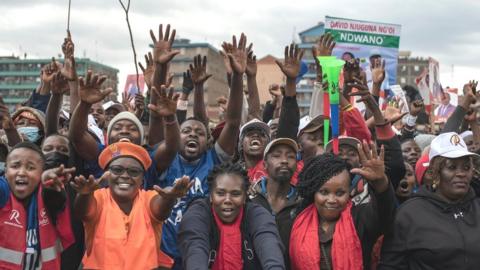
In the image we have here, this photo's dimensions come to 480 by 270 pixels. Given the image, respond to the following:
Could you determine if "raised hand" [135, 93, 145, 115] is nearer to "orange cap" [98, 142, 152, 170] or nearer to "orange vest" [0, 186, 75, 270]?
"orange cap" [98, 142, 152, 170]

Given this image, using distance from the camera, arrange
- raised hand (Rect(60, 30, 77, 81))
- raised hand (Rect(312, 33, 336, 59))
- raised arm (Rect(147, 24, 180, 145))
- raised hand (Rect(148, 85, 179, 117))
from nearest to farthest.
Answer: raised hand (Rect(148, 85, 179, 117))
raised arm (Rect(147, 24, 180, 145))
raised hand (Rect(60, 30, 77, 81))
raised hand (Rect(312, 33, 336, 59))

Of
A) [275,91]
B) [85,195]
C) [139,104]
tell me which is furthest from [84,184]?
[275,91]

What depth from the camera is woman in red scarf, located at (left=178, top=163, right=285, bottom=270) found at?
3.87 meters

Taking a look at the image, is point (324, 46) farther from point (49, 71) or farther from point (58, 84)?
point (49, 71)

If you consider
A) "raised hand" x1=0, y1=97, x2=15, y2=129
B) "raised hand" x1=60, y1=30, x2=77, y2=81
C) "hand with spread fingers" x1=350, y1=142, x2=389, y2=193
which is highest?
"raised hand" x1=60, y1=30, x2=77, y2=81

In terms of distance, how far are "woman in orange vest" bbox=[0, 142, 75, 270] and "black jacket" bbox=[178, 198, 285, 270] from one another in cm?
91

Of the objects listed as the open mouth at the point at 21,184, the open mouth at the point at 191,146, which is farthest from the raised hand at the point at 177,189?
the open mouth at the point at 191,146

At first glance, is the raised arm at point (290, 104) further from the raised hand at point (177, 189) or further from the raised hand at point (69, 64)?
the raised hand at point (69, 64)

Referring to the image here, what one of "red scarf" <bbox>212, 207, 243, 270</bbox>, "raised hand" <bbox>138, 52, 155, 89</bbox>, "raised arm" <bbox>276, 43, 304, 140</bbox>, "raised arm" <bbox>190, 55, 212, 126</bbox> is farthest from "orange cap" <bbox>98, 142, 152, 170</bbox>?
"raised hand" <bbox>138, 52, 155, 89</bbox>

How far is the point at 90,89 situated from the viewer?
4.74 meters

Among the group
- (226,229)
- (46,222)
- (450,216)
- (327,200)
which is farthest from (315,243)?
(46,222)

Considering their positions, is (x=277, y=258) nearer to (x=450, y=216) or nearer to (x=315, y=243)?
(x=315, y=243)

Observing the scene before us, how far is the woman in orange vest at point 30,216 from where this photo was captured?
4090mm

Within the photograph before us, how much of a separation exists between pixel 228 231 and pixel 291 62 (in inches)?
81.9
